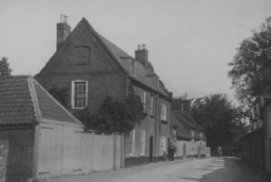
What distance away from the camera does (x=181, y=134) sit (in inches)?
2254

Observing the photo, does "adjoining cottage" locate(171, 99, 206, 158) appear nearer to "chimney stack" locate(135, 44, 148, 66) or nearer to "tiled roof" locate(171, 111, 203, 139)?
"tiled roof" locate(171, 111, 203, 139)

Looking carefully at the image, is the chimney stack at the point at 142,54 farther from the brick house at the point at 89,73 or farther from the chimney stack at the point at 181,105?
the chimney stack at the point at 181,105

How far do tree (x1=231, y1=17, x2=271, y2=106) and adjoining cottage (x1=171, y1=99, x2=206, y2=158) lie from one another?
891 centimetres

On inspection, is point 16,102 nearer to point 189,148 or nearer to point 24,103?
point 24,103

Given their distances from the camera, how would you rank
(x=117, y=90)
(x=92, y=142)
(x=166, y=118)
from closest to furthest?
(x=92, y=142) → (x=117, y=90) → (x=166, y=118)

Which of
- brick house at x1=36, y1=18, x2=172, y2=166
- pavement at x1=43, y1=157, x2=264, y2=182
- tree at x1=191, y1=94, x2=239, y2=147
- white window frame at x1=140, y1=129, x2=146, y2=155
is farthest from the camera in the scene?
tree at x1=191, y1=94, x2=239, y2=147

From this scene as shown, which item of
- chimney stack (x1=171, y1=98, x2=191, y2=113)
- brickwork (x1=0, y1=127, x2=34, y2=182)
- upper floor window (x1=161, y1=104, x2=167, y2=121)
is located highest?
chimney stack (x1=171, y1=98, x2=191, y2=113)

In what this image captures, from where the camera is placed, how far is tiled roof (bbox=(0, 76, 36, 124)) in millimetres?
20094

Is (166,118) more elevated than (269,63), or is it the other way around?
(269,63)

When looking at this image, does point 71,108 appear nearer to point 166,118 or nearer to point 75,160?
point 75,160

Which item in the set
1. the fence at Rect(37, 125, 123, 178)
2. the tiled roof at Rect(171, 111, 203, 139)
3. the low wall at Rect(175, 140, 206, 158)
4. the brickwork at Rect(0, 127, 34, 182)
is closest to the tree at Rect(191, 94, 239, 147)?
the low wall at Rect(175, 140, 206, 158)

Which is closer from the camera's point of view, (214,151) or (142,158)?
(142,158)

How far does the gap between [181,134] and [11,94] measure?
37808 mm

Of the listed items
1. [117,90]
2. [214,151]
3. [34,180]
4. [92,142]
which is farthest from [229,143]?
[34,180]
